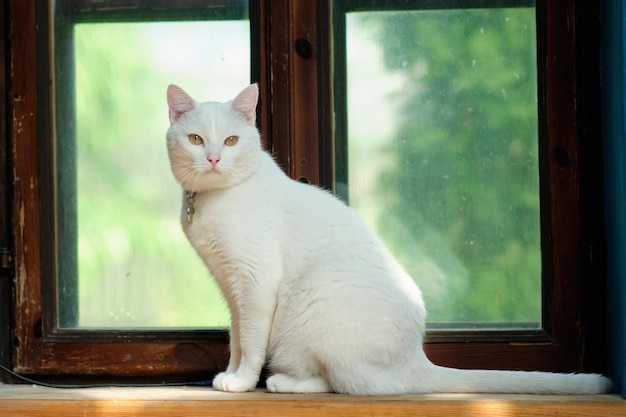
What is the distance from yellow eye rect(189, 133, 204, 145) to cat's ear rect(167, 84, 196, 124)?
0.33 ft

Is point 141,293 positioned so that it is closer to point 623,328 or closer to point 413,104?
point 413,104

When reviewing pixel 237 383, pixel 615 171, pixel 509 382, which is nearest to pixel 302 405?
pixel 237 383

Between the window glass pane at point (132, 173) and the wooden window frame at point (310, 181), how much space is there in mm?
86

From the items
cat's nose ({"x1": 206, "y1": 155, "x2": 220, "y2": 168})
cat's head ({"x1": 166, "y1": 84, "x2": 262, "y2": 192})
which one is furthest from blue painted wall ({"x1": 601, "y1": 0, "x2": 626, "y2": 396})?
cat's nose ({"x1": 206, "y1": 155, "x2": 220, "y2": 168})

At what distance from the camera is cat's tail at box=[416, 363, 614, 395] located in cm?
223

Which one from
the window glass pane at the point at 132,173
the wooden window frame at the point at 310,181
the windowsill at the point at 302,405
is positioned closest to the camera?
the windowsill at the point at 302,405

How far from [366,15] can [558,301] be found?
1.11 m

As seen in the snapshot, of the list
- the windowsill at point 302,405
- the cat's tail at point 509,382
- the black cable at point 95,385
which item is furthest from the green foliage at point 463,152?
the black cable at point 95,385

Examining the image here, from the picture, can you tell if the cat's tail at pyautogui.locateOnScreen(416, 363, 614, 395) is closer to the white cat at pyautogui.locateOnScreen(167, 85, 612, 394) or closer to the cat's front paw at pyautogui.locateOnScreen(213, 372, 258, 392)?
the white cat at pyautogui.locateOnScreen(167, 85, 612, 394)

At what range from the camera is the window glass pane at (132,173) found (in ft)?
8.76

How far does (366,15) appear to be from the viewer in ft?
8.63

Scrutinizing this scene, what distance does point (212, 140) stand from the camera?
2297mm

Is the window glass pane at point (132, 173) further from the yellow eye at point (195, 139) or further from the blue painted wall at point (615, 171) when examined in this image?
the blue painted wall at point (615, 171)

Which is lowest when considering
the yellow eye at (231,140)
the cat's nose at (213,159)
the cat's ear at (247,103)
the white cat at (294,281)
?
the white cat at (294,281)
